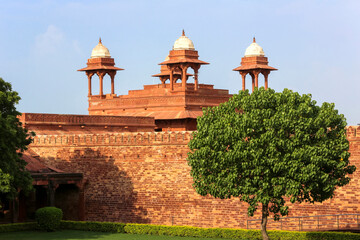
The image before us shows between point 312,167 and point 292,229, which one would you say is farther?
point 292,229

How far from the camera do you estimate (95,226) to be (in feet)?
103

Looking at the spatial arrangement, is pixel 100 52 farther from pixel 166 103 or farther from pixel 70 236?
pixel 70 236

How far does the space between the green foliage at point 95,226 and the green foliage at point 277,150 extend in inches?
243

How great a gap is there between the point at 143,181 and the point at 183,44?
13.4 metres

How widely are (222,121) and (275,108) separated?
69.6 inches

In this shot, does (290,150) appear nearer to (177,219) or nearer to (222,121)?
(222,121)

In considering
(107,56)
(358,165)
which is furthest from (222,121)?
(107,56)

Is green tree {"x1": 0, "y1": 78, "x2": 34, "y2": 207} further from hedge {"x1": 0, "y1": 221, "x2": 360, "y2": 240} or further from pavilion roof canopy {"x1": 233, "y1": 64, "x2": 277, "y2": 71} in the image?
pavilion roof canopy {"x1": 233, "y1": 64, "x2": 277, "y2": 71}

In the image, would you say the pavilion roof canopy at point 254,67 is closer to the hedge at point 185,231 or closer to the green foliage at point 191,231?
the hedge at point 185,231

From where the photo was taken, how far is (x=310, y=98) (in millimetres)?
25891

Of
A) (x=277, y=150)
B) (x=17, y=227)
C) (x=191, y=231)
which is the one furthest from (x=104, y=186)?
(x=277, y=150)

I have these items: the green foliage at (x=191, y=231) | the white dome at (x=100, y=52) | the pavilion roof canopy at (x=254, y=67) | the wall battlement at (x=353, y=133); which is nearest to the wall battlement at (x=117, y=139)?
the green foliage at (x=191, y=231)

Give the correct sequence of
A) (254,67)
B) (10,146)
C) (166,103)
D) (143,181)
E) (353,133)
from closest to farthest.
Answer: (10,146), (353,133), (143,181), (166,103), (254,67)

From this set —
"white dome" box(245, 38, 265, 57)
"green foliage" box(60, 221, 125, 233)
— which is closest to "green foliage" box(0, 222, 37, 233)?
"green foliage" box(60, 221, 125, 233)
